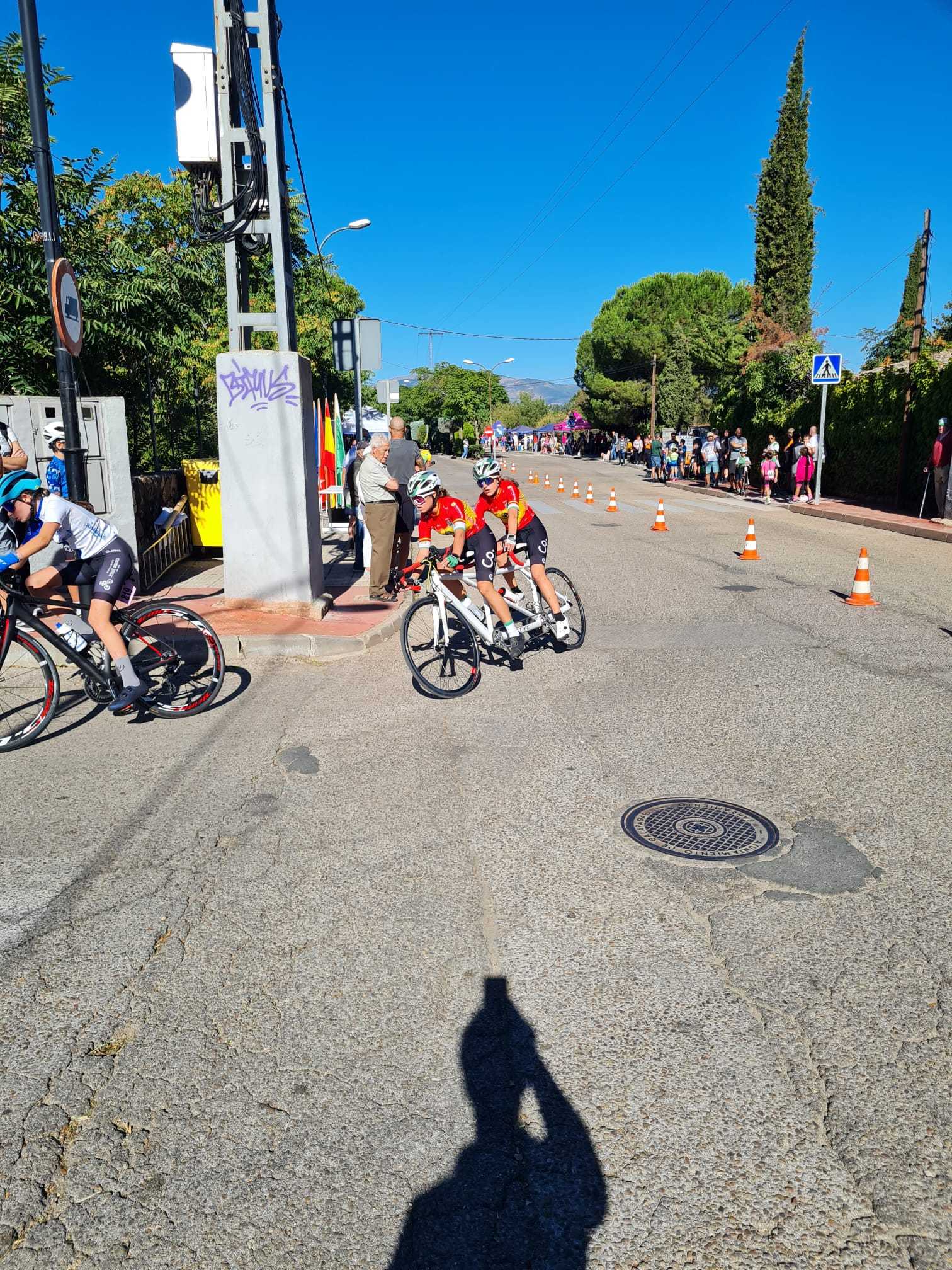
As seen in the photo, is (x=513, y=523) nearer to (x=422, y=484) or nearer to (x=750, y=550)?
(x=422, y=484)

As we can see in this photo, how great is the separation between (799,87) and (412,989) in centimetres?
4850

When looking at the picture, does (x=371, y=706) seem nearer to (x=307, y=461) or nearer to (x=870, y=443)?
(x=307, y=461)

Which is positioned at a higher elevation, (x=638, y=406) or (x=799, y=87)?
(x=799, y=87)

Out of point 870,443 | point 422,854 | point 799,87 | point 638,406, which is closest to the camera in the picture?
point 422,854

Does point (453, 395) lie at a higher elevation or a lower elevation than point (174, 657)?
higher

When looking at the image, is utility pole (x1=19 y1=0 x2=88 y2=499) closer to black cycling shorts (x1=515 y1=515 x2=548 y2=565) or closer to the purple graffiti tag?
the purple graffiti tag

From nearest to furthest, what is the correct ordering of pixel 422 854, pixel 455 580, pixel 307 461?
pixel 422 854
pixel 455 580
pixel 307 461

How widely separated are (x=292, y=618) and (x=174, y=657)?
9.61 ft

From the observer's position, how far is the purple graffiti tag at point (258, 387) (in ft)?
30.6

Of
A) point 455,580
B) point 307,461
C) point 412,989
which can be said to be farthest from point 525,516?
point 412,989

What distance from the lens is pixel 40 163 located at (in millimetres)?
7336

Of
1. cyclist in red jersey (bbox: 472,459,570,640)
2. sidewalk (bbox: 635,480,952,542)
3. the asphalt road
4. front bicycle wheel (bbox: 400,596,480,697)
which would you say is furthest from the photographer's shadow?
sidewalk (bbox: 635,480,952,542)

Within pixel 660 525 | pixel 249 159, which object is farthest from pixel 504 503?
pixel 660 525

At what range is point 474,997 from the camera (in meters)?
3.28
